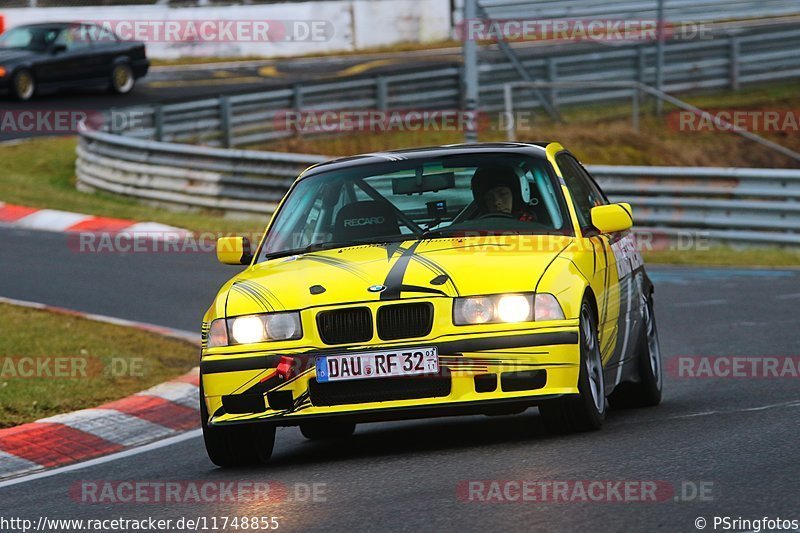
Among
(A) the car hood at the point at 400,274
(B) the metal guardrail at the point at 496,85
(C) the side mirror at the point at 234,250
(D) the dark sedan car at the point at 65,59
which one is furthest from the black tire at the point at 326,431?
(D) the dark sedan car at the point at 65,59

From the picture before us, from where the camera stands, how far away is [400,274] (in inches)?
295

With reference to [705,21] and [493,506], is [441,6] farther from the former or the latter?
[493,506]

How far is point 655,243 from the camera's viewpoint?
20047 mm

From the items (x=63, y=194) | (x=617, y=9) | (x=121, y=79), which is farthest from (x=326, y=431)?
(x=121, y=79)

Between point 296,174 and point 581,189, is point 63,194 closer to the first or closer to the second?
point 296,174

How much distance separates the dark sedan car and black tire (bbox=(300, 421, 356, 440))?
77.2ft

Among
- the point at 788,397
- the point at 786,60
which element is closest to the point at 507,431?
the point at 788,397

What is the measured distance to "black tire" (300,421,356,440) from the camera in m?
9.05

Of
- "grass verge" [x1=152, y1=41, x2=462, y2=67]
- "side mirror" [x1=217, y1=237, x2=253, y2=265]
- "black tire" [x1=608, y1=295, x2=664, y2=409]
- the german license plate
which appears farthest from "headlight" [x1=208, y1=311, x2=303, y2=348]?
"grass verge" [x1=152, y1=41, x2=462, y2=67]

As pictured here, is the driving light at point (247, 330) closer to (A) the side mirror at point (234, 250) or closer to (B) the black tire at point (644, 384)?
(A) the side mirror at point (234, 250)

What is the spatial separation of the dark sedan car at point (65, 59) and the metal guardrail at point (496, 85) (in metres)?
5.89

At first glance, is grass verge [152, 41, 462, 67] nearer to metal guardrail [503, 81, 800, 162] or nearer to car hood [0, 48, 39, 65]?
car hood [0, 48, 39, 65]

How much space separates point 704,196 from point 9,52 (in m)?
17.0

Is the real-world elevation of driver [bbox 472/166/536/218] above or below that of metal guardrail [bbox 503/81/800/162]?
below
